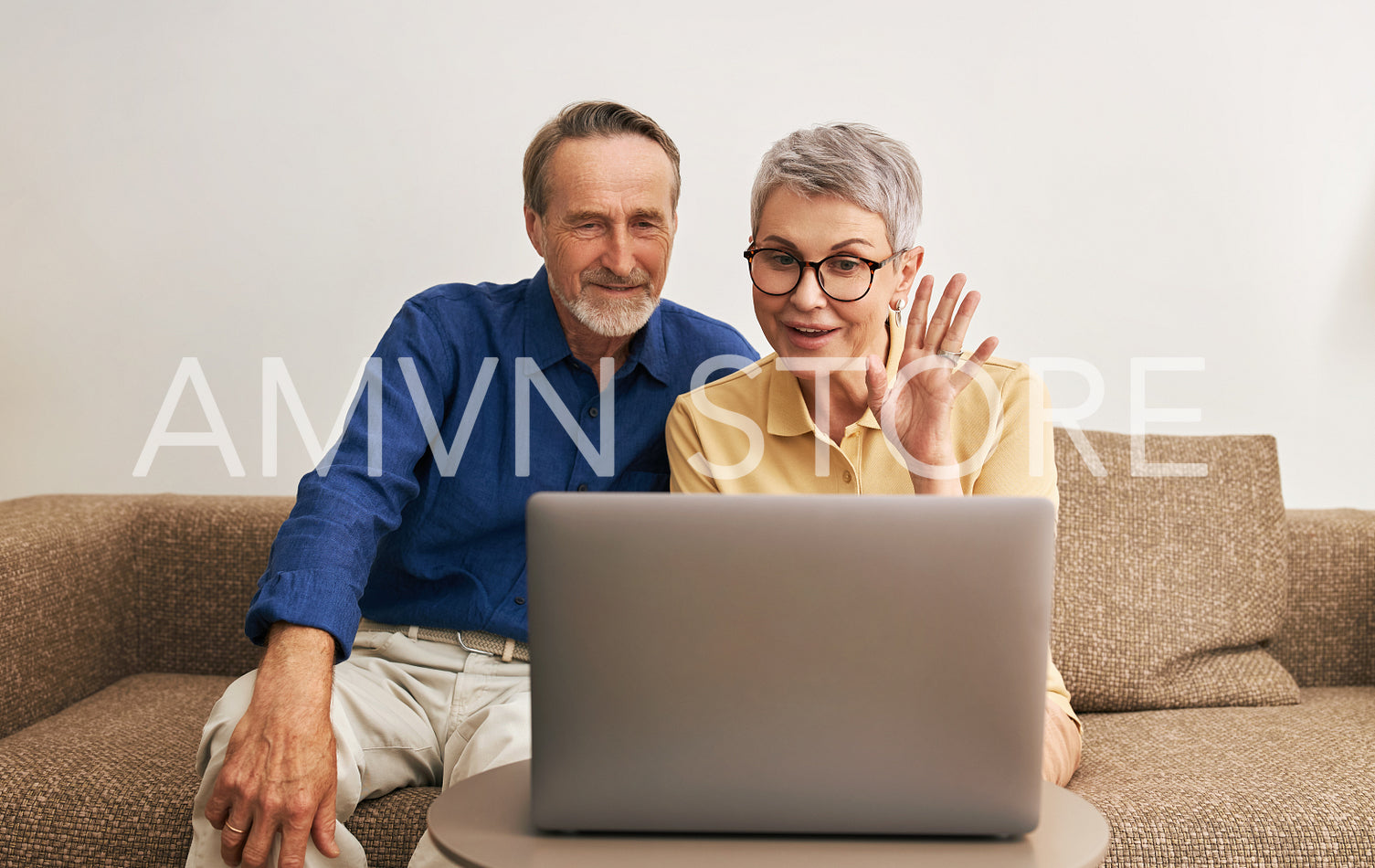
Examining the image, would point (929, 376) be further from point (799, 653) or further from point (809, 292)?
point (799, 653)

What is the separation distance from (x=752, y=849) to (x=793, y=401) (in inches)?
34.0

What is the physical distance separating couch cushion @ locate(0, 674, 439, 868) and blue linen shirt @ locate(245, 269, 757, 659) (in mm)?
316

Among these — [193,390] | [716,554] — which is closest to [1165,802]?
[716,554]

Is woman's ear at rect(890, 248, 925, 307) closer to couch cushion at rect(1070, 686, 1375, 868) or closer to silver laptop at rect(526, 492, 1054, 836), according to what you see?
couch cushion at rect(1070, 686, 1375, 868)

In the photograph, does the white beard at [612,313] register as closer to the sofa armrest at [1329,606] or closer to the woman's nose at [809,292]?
the woman's nose at [809,292]

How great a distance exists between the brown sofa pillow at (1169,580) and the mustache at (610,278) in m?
0.85

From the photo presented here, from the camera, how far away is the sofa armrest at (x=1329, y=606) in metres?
1.98

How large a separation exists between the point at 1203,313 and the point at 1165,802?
1421 mm

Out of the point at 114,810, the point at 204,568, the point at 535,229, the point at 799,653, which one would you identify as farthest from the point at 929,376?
the point at 204,568

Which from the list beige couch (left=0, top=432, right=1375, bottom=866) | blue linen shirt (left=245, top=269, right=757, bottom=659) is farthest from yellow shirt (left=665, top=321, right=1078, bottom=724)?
beige couch (left=0, top=432, right=1375, bottom=866)

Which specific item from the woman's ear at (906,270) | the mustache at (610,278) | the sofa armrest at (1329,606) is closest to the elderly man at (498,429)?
the mustache at (610,278)

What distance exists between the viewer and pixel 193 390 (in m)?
2.42

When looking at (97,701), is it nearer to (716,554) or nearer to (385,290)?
(385,290)

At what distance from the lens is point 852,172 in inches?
55.1
